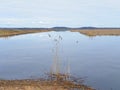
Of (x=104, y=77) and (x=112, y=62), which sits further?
(x=112, y=62)

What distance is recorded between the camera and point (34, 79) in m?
23.5

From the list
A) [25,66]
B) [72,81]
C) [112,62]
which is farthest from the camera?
[112,62]

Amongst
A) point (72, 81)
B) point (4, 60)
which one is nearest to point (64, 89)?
point (72, 81)

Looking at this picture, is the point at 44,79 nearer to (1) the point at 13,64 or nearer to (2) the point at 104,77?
(2) the point at 104,77

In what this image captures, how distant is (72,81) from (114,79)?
342 cm

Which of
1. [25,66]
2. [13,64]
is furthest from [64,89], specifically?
[13,64]

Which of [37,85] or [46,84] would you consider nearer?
[37,85]

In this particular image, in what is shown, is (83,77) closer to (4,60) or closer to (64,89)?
(64,89)

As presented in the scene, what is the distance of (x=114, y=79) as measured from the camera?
952 inches

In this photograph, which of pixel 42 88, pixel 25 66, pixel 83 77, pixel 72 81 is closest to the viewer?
pixel 42 88

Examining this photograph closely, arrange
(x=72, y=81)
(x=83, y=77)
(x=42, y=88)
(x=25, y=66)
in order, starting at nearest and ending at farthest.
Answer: (x=42, y=88) < (x=72, y=81) < (x=83, y=77) < (x=25, y=66)

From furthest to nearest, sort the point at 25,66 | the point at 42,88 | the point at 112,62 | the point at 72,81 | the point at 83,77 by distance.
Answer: the point at 112,62 < the point at 25,66 < the point at 83,77 < the point at 72,81 < the point at 42,88

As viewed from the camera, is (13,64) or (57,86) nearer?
(57,86)

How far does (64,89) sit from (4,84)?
13.5 ft
